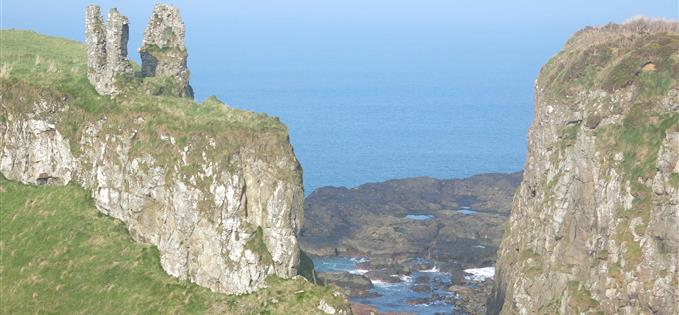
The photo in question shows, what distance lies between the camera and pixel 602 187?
74000 millimetres

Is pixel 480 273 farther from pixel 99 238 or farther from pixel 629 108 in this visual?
pixel 99 238

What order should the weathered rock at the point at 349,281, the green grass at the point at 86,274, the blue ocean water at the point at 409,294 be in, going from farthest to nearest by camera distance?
the weathered rock at the point at 349,281 < the blue ocean water at the point at 409,294 < the green grass at the point at 86,274

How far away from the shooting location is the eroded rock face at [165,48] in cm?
6272

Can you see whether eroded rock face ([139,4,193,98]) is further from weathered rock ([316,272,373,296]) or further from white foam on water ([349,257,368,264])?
white foam on water ([349,257,368,264])

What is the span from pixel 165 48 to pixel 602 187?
2863 cm

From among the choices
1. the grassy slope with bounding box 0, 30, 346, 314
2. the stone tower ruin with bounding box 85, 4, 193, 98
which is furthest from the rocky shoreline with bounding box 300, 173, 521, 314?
the grassy slope with bounding box 0, 30, 346, 314

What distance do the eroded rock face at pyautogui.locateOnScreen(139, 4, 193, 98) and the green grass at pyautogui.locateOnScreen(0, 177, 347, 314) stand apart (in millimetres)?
8449

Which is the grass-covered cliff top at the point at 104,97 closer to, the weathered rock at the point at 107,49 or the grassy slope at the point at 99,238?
the grassy slope at the point at 99,238

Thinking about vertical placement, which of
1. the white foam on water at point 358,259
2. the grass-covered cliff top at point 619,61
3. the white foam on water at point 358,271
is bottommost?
the white foam on water at point 358,271

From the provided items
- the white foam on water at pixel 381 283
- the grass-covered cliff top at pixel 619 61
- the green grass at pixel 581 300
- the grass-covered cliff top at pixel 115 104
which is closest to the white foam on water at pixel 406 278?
the white foam on water at pixel 381 283

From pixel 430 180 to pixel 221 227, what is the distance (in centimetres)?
10088

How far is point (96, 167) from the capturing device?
5741 centimetres

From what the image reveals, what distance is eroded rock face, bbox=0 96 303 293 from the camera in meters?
53.2

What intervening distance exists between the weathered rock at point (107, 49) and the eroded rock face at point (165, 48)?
2.75m
